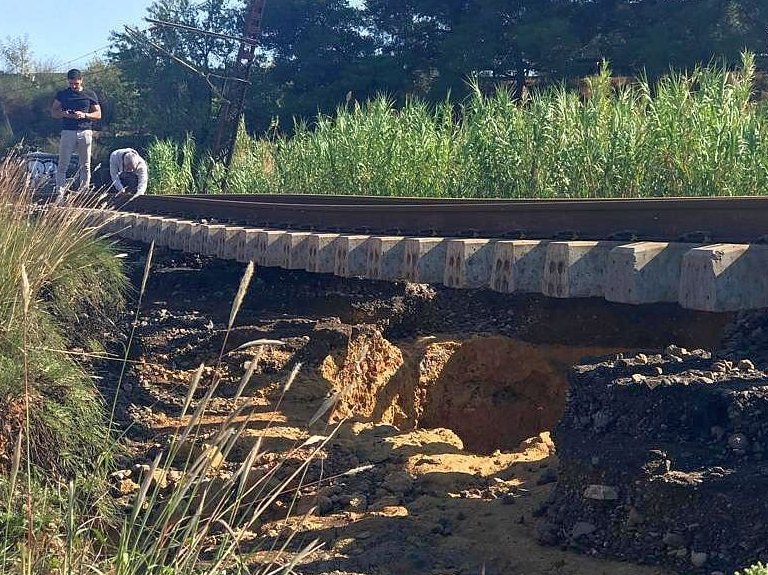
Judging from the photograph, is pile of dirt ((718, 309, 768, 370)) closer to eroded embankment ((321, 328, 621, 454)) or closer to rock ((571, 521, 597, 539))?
rock ((571, 521, 597, 539))

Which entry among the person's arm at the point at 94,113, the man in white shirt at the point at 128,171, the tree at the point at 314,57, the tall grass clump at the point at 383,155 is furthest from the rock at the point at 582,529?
the tree at the point at 314,57

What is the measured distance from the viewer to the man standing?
12.4m

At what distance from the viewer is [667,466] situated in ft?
12.2

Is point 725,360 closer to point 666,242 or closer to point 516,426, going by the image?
point 666,242

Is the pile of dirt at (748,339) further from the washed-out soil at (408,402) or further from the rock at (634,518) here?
the rock at (634,518)

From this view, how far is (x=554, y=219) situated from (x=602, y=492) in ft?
8.54

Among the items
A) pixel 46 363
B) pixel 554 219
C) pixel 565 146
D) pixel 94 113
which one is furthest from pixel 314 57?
pixel 46 363

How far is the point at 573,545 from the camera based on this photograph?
390 centimetres

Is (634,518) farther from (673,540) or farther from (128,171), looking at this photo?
(128,171)

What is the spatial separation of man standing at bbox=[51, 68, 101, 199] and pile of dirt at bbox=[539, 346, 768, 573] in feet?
30.8

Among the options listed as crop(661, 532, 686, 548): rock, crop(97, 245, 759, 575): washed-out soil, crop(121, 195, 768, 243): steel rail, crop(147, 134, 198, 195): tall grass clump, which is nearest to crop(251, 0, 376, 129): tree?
crop(147, 134, 198, 195): tall grass clump

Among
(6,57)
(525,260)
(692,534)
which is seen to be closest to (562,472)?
(692,534)

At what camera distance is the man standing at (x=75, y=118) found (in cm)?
1237

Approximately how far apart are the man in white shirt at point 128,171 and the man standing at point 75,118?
89 cm
